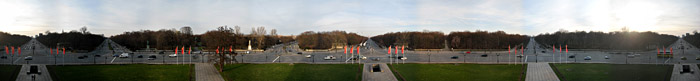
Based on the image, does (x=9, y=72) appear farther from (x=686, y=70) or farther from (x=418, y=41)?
(x=418, y=41)

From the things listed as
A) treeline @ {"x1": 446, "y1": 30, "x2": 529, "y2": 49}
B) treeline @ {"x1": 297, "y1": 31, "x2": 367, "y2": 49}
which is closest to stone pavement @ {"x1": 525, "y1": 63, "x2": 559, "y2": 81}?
treeline @ {"x1": 446, "y1": 30, "x2": 529, "y2": 49}

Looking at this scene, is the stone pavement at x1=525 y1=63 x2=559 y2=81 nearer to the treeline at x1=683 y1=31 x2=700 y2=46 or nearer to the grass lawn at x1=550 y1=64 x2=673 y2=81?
the grass lawn at x1=550 y1=64 x2=673 y2=81

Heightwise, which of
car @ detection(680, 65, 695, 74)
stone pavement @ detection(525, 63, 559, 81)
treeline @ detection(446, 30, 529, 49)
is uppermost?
treeline @ detection(446, 30, 529, 49)

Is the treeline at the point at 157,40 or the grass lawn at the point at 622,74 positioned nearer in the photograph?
the grass lawn at the point at 622,74

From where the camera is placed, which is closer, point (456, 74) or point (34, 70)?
point (34, 70)

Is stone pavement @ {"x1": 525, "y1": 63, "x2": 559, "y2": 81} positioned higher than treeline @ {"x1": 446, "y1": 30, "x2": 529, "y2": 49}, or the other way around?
treeline @ {"x1": 446, "y1": 30, "x2": 529, "y2": 49}

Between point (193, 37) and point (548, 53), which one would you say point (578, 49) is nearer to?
point (548, 53)

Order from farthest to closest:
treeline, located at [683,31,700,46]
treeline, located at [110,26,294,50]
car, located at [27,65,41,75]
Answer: treeline, located at [110,26,294,50] → car, located at [27,65,41,75] → treeline, located at [683,31,700,46]

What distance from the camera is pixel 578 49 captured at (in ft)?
54.1

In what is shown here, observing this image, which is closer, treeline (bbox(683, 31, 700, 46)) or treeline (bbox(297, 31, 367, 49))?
treeline (bbox(683, 31, 700, 46))

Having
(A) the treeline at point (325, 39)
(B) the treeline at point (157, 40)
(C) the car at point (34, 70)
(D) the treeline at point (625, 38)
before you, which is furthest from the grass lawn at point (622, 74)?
(A) the treeline at point (325, 39)

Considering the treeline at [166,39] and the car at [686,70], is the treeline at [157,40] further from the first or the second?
the car at [686,70]

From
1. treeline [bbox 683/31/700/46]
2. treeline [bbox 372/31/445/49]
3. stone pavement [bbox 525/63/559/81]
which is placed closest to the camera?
treeline [bbox 683/31/700/46]

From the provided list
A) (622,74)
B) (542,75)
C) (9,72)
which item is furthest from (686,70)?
(9,72)
